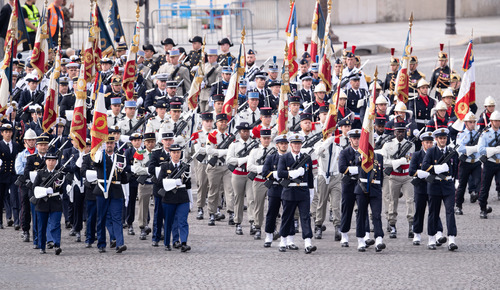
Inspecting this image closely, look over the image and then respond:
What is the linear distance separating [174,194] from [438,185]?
4019mm

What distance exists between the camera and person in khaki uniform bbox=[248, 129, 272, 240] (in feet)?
57.9

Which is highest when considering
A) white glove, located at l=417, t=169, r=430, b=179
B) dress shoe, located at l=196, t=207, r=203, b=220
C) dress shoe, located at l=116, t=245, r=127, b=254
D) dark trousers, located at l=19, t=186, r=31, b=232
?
white glove, located at l=417, t=169, r=430, b=179

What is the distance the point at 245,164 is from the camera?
18.3m

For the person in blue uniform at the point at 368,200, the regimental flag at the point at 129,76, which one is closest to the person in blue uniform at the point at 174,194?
the person in blue uniform at the point at 368,200

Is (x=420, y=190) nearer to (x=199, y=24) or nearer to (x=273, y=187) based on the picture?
(x=273, y=187)

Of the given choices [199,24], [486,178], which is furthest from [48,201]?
[199,24]

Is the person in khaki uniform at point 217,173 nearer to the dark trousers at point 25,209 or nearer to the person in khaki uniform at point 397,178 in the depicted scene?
the person in khaki uniform at point 397,178

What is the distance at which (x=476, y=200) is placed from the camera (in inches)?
790

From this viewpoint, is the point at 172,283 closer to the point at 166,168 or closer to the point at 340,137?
the point at 166,168

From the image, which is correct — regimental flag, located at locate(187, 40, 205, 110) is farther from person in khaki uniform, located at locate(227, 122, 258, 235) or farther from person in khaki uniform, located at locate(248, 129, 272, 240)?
person in khaki uniform, located at locate(248, 129, 272, 240)

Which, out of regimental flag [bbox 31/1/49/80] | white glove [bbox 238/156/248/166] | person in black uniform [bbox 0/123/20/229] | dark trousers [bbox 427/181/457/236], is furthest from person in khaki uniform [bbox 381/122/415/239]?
regimental flag [bbox 31/1/49/80]

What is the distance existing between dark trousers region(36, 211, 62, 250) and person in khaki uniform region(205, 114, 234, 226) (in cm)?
290

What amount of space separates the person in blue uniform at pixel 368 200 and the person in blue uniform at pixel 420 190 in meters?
0.56

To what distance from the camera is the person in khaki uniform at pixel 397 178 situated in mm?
17734
